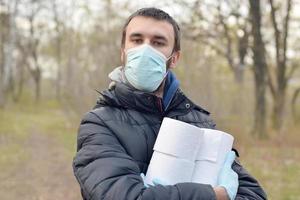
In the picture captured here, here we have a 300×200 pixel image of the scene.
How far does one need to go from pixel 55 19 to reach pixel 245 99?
19.0 metres

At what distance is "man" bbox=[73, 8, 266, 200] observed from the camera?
2100 mm

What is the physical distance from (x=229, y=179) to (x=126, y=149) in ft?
1.54

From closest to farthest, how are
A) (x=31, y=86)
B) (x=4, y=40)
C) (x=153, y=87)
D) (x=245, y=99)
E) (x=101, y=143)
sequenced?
1. (x=101, y=143)
2. (x=153, y=87)
3. (x=245, y=99)
4. (x=4, y=40)
5. (x=31, y=86)

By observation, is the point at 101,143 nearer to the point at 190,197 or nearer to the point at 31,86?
the point at 190,197

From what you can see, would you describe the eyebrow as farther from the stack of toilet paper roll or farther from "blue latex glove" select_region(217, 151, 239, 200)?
"blue latex glove" select_region(217, 151, 239, 200)

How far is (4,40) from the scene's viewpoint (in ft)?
104

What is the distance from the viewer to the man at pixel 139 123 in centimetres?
210

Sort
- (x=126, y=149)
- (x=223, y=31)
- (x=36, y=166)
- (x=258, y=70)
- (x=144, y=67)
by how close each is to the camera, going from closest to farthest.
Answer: (x=126, y=149) < (x=144, y=67) < (x=36, y=166) < (x=258, y=70) < (x=223, y=31)

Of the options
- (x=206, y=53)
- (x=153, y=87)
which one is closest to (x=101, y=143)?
(x=153, y=87)

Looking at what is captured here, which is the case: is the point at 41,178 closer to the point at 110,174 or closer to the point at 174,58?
the point at 174,58

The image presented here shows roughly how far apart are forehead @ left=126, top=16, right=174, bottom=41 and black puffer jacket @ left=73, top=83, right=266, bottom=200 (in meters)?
0.26

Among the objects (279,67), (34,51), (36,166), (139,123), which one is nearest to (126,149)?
(139,123)

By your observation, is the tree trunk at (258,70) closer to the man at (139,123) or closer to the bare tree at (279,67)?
the bare tree at (279,67)

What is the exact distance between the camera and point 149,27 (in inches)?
94.3
